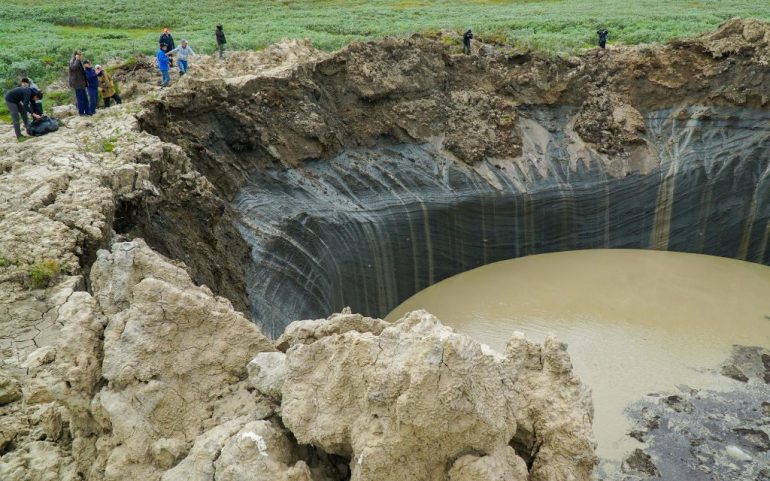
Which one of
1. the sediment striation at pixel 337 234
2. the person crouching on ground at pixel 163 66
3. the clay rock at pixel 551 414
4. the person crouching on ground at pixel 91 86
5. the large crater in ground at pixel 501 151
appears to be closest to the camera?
the sediment striation at pixel 337 234

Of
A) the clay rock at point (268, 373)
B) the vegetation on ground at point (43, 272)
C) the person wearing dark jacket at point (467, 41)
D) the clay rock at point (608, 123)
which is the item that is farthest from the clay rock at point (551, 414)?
the person wearing dark jacket at point (467, 41)

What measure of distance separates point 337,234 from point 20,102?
7648 millimetres

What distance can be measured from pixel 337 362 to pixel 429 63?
16.4 meters

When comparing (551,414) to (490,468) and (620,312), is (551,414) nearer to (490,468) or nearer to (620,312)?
(490,468)

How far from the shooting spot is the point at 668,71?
20.4 m

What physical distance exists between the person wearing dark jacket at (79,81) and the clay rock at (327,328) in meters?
10.6

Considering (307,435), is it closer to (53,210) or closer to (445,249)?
(53,210)

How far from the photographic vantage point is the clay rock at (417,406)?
4.52 metres

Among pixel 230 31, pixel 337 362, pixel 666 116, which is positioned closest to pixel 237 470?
pixel 337 362

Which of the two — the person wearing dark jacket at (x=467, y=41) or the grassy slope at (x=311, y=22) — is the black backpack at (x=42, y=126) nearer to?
the grassy slope at (x=311, y=22)

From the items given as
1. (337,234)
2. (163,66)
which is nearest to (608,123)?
(337,234)

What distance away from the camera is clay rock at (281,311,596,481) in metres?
4.52

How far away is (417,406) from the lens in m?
4.48

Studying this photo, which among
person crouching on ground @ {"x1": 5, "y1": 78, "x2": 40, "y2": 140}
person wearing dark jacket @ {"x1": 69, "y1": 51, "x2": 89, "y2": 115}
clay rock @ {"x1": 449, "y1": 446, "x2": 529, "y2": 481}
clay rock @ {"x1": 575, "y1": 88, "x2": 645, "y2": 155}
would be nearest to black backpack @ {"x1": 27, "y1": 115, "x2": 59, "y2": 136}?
person crouching on ground @ {"x1": 5, "y1": 78, "x2": 40, "y2": 140}
